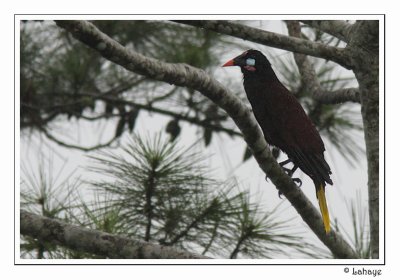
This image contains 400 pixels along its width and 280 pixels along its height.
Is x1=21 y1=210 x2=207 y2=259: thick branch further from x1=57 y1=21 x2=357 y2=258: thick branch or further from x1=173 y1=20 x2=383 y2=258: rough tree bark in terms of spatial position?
x1=173 y1=20 x2=383 y2=258: rough tree bark

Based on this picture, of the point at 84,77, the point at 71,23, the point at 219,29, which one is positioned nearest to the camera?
the point at 71,23

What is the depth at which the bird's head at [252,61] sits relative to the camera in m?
3.15

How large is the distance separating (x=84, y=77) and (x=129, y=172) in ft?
5.43

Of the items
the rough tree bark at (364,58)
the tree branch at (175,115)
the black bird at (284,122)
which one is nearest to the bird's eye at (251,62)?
the black bird at (284,122)

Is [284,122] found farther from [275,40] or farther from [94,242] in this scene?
[94,242]

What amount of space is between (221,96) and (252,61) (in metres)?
0.67

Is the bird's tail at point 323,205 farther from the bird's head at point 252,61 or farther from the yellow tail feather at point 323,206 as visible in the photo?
the bird's head at point 252,61

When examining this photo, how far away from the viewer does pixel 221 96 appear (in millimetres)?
2521

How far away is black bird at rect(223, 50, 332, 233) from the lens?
283 cm

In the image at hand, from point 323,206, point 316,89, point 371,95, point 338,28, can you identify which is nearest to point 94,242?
point 323,206

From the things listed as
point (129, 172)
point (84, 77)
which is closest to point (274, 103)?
point (129, 172)

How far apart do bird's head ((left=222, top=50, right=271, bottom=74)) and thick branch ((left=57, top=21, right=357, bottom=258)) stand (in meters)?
0.52
